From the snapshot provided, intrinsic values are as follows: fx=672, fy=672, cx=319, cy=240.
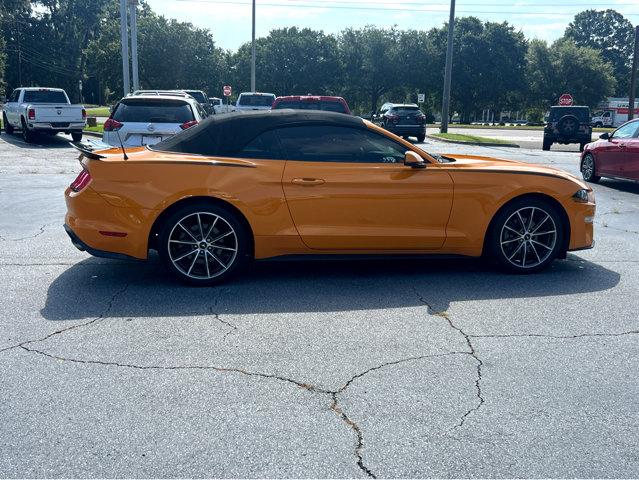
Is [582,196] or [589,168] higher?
[582,196]

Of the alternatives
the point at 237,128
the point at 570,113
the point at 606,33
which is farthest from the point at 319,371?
the point at 606,33

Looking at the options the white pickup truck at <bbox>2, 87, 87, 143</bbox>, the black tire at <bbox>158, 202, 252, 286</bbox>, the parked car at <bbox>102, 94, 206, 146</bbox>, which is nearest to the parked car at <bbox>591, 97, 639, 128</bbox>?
the white pickup truck at <bbox>2, 87, 87, 143</bbox>

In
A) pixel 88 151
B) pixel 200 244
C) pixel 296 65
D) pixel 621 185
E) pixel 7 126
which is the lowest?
pixel 621 185

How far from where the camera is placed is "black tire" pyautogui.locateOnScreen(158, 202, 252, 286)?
585 cm

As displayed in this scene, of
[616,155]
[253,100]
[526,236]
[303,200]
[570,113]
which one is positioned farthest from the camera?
[253,100]

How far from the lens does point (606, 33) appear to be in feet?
393

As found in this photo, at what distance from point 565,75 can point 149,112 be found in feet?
231

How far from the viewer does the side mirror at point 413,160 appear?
607cm

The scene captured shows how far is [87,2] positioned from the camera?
9112cm

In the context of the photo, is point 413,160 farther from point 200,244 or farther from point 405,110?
point 405,110

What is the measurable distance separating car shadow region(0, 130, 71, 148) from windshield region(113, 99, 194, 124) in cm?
889

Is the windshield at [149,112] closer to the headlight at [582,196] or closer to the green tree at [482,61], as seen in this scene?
the headlight at [582,196]

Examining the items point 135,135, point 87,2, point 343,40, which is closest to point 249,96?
point 135,135

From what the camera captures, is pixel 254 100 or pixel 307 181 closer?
pixel 307 181
